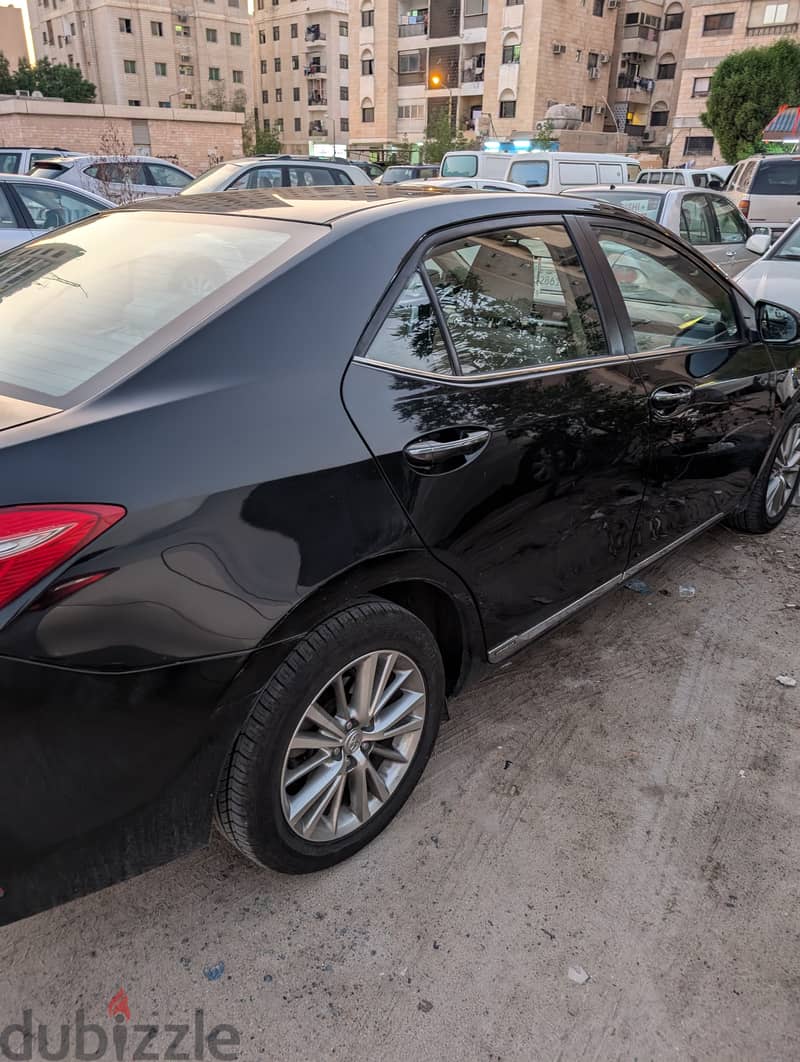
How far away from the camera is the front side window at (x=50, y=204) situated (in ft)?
31.4

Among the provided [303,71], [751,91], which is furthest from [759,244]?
[303,71]

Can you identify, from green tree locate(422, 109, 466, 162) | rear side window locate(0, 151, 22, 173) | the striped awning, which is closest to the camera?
rear side window locate(0, 151, 22, 173)

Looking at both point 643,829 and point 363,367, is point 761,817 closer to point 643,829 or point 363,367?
point 643,829

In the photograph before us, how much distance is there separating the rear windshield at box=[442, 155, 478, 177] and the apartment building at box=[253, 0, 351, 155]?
6220 centimetres

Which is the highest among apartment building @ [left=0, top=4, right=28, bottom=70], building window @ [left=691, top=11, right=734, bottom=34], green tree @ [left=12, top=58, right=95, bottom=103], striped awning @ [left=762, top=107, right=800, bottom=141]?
apartment building @ [left=0, top=4, right=28, bottom=70]

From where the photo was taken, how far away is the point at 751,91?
37.8m

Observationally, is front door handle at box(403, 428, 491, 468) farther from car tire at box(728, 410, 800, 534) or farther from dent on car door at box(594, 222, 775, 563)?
car tire at box(728, 410, 800, 534)

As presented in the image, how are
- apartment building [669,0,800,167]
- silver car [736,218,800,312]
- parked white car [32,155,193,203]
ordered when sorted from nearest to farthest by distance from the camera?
silver car [736,218,800,312] < parked white car [32,155,193,203] < apartment building [669,0,800,167]

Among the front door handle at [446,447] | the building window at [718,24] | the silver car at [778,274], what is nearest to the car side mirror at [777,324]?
the front door handle at [446,447]

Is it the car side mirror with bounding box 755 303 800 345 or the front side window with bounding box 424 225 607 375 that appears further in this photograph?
the car side mirror with bounding box 755 303 800 345

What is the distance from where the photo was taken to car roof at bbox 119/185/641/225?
7.72ft

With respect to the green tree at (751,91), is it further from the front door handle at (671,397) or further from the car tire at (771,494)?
the front door handle at (671,397)

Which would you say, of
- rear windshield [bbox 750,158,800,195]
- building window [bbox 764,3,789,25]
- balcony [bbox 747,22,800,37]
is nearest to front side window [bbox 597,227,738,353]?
rear windshield [bbox 750,158,800,195]

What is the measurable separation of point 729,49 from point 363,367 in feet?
191
